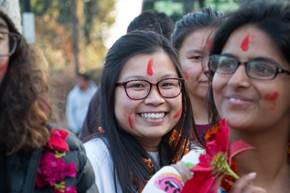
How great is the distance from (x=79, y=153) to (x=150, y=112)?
97cm

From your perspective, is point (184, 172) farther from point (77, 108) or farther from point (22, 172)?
point (77, 108)

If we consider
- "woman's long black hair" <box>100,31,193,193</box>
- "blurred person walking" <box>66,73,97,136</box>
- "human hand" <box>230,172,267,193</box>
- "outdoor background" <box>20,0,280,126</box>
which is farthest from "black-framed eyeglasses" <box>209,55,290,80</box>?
"outdoor background" <box>20,0,280,126</box>

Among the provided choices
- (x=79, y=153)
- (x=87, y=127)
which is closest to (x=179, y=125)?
(x=87, y=127)

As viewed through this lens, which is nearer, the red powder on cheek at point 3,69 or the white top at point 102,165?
the red powder on cheek at point 3,69

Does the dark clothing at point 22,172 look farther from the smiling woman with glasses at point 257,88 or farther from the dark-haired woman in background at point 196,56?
the dark-haired woman in background at point 196,56

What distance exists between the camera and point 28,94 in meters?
2.98

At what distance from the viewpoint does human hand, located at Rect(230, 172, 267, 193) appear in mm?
2600

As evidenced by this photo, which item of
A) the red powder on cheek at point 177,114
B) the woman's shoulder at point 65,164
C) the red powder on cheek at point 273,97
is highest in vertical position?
the red powder on cheek at point 273,97

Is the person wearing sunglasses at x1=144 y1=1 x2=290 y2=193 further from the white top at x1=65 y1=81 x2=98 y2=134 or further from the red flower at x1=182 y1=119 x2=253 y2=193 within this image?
the white top at x1=65 y1=81 x2=98 y2=134

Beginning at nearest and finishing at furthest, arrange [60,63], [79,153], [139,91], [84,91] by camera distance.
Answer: [79,153]
[139,91]
[84,91]
[60,63]

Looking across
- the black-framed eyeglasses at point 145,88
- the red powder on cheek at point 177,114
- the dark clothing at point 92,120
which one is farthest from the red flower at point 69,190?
the dark clothing at point 92,120

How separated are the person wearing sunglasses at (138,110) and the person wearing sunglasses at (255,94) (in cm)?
109

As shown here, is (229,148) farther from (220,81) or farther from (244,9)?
(244,9)

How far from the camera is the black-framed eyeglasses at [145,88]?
3.94 m
